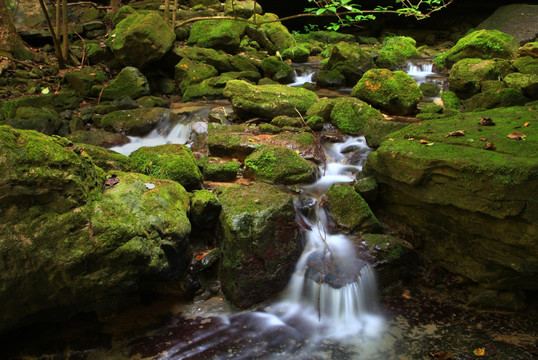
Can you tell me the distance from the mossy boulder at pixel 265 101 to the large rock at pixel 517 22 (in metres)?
9.61

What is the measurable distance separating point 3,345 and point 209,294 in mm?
1981

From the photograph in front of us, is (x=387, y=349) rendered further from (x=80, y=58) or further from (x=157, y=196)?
(x=80, y=58)

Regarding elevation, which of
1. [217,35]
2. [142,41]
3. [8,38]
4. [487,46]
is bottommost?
[487,46]

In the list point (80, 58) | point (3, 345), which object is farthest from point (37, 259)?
point (80, 58)

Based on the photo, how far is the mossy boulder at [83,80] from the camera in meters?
10.2

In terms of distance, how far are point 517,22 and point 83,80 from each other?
15024 mm

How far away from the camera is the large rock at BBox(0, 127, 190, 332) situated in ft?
9.58

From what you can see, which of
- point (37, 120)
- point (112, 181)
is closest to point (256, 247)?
point (112, 181)

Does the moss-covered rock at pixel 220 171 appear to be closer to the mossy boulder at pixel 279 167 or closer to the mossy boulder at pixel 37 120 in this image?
the mossy boulder at pixel 279 167

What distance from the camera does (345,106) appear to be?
7.28 meters

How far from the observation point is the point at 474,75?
805 centimetres

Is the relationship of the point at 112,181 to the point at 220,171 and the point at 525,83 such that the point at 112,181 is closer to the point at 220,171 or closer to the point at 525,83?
the point at 220,171

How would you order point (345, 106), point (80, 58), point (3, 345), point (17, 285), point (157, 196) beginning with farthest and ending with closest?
point (80, 58), point (345, 106), point (157, 196), point (3, 345), point (17, 285)

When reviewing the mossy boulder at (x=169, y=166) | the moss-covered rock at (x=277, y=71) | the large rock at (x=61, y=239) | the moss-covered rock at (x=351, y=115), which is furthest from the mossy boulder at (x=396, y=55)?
the large rock at (x=61, y=239)
